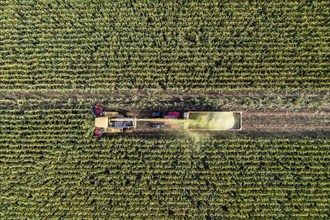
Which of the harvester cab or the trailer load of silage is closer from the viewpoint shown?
the harvester cab

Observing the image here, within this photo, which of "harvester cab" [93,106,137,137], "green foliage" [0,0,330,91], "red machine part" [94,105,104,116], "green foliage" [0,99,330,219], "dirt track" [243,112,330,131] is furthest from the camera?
"green foliage" [0,0,330,91]

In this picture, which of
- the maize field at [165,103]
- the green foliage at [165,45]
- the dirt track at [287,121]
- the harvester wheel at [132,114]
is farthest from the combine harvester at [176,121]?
the green foliage at [165,45]

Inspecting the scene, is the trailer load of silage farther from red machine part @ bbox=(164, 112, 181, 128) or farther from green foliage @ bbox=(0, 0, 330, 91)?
green foliage @ bbox=(0, 0, 330, 91)

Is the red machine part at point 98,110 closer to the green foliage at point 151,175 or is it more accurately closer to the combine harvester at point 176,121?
the combine harvester at point 176,121

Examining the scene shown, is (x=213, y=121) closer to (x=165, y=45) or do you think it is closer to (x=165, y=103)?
(x=165, y=103)

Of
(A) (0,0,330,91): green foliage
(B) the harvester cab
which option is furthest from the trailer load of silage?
(B) the harvester cab
